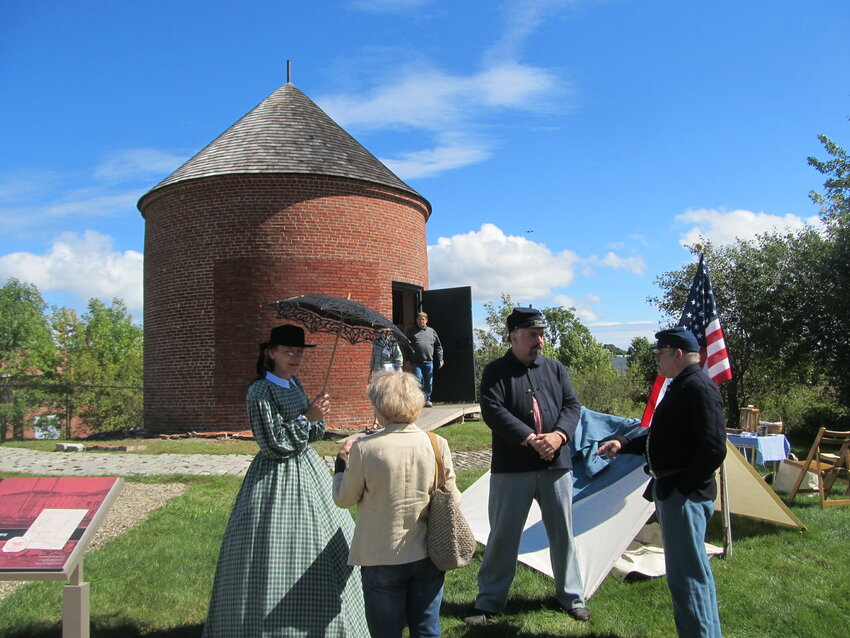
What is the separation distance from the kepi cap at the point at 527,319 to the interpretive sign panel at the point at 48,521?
2.57 m

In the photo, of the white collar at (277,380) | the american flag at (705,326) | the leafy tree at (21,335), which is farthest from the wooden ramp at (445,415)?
the leafy tree at (21,335)

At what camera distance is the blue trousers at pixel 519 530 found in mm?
4250

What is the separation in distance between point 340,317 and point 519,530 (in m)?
2.04

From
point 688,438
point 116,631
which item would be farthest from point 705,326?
point 116,631

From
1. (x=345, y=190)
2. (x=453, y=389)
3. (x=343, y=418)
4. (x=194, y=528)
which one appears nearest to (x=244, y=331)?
(x=343, y=418)

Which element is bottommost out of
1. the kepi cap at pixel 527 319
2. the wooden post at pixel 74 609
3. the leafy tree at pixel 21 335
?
the wooden post at pixel 74 609

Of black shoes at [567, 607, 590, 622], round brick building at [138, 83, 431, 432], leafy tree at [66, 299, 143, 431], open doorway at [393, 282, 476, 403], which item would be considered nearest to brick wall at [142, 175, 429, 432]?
round brick building at [138, 83, 431, 432]

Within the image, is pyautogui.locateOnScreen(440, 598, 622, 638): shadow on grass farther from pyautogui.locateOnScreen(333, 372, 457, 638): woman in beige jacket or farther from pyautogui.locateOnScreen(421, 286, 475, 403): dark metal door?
pyautogui.locateOnScreen(421, 286, 475, 403): dark metal door

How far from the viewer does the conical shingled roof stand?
13984 millimetres

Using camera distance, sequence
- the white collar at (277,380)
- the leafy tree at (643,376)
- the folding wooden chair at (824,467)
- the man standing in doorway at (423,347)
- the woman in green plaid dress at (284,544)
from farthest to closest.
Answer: the leafy tree at (643,376)
the man standing in doorway at (423,347)
the folding wooden chair at (824,467)
the white collar at (277,380)
the woman in green plaid dress at (284,544)

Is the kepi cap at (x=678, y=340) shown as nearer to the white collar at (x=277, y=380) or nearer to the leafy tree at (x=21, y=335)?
the white collar at (x=277, y=380)

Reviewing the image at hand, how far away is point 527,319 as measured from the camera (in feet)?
14.1

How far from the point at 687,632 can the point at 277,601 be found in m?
2.12

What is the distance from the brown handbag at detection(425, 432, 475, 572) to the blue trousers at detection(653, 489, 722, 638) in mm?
1245
